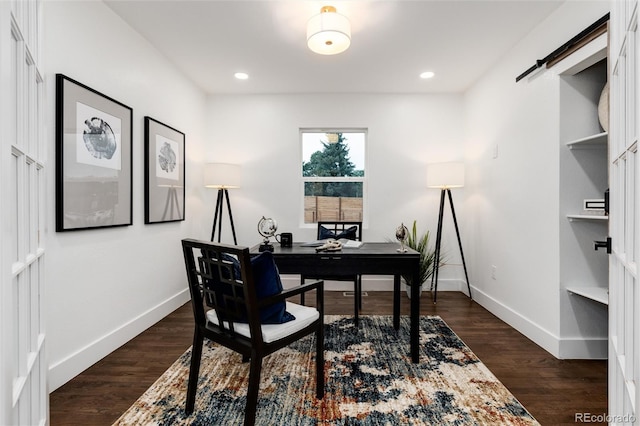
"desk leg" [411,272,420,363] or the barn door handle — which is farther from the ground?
the barn door handle

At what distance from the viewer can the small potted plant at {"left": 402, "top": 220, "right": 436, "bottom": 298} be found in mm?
4023

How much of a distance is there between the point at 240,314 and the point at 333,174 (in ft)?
10.4

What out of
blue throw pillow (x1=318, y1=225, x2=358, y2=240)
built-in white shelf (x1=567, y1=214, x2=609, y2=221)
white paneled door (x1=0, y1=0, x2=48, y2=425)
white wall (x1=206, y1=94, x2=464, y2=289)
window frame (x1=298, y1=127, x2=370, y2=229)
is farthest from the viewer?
window frame (x1=298, y1=127, x2=370, y2=229)

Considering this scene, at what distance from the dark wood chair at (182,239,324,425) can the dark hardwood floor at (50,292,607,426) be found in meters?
0.54

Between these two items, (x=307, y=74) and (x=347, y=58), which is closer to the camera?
(x=347, y=58)

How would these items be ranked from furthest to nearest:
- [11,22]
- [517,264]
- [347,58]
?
[347,58]
[517,264]
[11,22]

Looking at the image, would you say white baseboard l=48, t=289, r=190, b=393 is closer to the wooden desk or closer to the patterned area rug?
the patterned area rug

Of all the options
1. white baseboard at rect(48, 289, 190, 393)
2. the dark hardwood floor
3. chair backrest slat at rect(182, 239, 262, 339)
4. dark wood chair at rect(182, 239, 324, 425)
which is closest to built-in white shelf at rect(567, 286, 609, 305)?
the dark hardwood floor

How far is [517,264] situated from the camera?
307cm

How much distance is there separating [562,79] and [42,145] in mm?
3066

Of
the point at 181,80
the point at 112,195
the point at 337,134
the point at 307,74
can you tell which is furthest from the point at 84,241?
the point at 337,134

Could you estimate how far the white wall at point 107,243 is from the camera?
79.7 inches

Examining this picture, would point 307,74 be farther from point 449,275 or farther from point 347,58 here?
point 449,275

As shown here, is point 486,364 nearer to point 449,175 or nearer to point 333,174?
point 449,175
